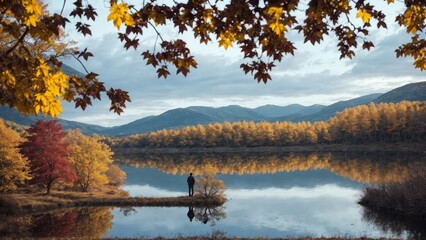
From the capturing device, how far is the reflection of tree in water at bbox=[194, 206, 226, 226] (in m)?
33.0

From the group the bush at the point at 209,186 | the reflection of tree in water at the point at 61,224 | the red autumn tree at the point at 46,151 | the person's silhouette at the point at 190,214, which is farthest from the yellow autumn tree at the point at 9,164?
the bush at the point at 209,186

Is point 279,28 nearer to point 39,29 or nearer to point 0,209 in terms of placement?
point 39,29

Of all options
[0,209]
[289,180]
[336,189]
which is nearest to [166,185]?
[289,180]

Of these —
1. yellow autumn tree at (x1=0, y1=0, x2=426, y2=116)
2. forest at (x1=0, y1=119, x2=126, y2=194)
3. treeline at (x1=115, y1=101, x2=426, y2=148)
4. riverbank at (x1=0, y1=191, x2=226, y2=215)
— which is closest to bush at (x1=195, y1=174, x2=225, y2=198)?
riverbank at (x1=0, y1=191, x2=226, y2=215)

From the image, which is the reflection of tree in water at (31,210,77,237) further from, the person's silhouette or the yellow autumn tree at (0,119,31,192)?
the person's silhouette

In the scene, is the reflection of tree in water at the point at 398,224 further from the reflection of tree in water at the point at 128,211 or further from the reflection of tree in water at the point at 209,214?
the reflection of tree in water at the point at 128,211

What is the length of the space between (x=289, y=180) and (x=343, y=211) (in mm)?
25931

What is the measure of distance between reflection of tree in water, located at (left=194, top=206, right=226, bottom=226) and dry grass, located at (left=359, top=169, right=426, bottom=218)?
14267 millimetres

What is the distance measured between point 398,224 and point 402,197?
178 inches

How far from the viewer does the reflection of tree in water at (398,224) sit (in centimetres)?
2585

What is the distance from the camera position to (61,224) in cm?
3077

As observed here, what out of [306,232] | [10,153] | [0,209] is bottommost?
[306,232]

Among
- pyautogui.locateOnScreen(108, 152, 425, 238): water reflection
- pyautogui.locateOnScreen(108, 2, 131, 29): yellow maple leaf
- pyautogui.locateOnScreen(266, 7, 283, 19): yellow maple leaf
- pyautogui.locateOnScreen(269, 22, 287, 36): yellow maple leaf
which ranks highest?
pyautogui.locateOnScreen(108, 2, 131, 29): yellow maple leaf

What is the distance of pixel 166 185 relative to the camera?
200 feet
